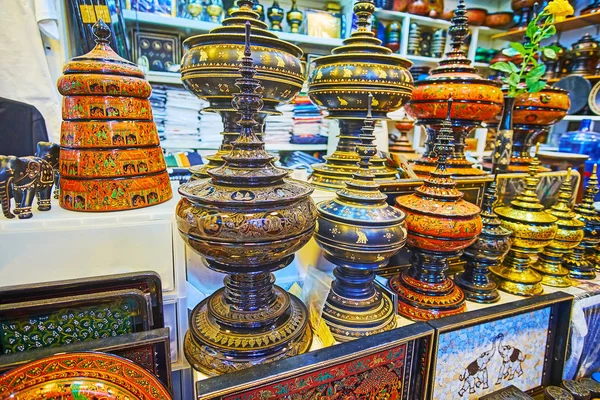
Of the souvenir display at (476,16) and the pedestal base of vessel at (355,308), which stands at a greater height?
the souvenir display at (476,16)

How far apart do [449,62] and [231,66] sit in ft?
2.14

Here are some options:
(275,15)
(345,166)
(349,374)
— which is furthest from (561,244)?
(275,15)

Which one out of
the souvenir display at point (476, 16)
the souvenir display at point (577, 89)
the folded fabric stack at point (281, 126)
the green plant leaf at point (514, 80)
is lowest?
the folded fabric stack at point (281, 126)

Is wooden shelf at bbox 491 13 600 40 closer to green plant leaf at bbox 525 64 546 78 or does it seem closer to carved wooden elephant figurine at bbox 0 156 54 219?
green plant leaf at bbox 525 64 546 78

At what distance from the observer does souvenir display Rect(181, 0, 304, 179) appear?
0.74m

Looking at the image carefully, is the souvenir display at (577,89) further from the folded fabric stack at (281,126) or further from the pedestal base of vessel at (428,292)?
the pedestal base of vessel at (428,292)

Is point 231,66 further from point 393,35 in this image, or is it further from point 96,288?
point 393,35

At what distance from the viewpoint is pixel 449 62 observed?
1005mm

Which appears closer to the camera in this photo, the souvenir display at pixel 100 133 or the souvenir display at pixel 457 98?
the souvenir display at pixel 100 133

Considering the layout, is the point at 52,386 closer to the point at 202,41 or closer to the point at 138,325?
the point at 138,325

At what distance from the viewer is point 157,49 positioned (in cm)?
199

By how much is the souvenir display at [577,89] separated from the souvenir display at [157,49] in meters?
2.49

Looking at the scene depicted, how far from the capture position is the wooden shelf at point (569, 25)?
2.30m

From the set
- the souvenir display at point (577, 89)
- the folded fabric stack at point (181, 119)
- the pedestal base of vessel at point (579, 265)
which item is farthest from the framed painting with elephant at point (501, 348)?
the souvenir display at point (577, 89)
